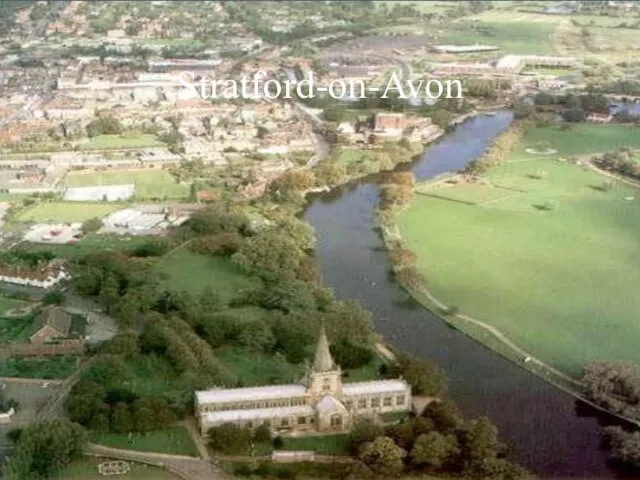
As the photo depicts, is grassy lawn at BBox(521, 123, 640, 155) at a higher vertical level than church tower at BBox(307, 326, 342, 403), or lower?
lower

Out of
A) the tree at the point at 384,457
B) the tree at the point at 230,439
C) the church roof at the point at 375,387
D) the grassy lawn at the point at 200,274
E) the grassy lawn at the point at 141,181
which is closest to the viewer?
the tree at the point at 384,457

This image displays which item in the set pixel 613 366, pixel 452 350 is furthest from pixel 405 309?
pixel 613 366

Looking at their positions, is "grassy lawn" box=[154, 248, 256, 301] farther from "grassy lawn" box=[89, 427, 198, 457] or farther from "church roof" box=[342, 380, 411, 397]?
"grassy lawn" box=[89, 427, 198, 457]

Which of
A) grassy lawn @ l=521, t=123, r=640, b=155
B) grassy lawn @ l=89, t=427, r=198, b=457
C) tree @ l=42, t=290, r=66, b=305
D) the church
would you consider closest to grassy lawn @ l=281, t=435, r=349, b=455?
the church

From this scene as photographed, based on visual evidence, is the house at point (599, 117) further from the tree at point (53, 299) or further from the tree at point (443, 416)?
the tree at point (443, 416)

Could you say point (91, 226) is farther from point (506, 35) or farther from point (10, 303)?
point (506, 35)

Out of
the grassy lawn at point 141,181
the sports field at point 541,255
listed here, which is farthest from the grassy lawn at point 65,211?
the sports field at point 541,255

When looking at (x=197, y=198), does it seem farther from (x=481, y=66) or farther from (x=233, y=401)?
(x=481, y=66)
